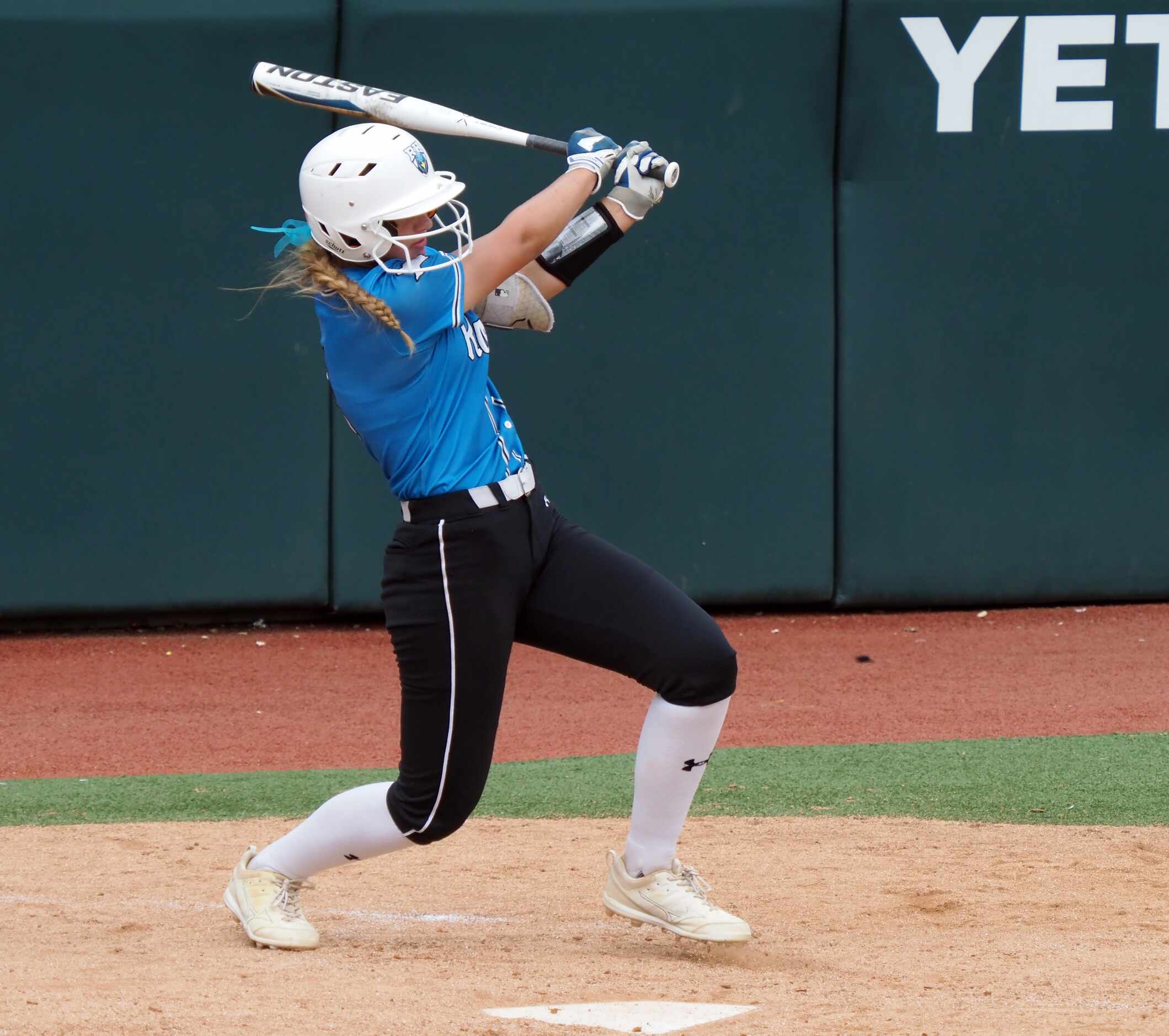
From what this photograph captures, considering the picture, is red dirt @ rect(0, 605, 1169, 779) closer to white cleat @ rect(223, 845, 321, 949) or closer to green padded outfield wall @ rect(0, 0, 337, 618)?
green padded outfield wall @ rect(0, 0, 337, 618)

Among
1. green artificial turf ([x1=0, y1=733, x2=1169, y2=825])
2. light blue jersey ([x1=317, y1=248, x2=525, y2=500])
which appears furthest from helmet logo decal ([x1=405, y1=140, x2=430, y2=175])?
green artificial turf ([x1=0, y1=733, x2=1169, y2=825])

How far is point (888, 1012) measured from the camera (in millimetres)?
2916

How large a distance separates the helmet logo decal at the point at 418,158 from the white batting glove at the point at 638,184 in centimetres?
45

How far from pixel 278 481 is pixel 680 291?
75.5 inches

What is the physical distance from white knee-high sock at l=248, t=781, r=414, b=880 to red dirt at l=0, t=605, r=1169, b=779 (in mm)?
1897

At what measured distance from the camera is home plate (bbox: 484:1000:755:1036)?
288cm

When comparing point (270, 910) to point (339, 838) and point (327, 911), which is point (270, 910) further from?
point (327, 911)

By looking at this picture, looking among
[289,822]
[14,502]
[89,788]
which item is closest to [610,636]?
[289,822]

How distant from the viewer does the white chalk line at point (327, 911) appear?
3.69 m

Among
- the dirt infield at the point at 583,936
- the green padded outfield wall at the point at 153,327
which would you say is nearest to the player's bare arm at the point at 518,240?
the dirt infield at the point at 583,936

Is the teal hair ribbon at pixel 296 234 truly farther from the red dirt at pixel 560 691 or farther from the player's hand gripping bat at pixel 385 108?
the red dirt at pixel 560 691

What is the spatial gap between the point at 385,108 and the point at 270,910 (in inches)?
69.0

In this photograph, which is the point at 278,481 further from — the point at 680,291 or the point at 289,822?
the point at 289,822

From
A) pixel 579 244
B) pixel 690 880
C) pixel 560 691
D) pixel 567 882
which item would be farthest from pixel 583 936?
pixel 560 691
